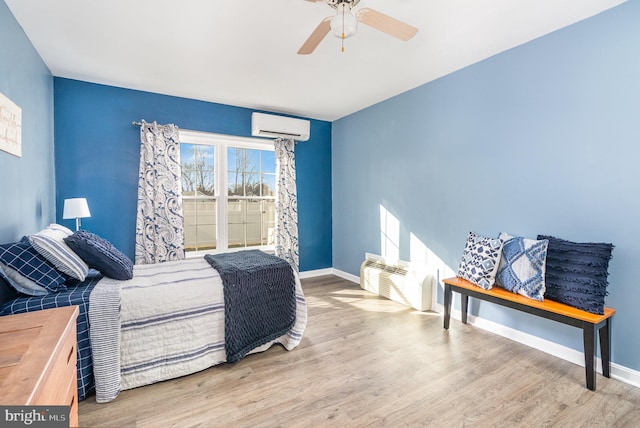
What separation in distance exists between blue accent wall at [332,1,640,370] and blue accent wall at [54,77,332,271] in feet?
8.13

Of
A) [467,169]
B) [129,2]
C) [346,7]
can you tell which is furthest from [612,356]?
[129,2]

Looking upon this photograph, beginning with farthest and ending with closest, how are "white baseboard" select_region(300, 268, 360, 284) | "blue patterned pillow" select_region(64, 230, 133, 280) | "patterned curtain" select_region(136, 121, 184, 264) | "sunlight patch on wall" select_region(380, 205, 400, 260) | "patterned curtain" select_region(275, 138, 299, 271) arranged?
"white baseboard" select_region(300, 268, 360, 284)
"patterned curtain" select_region(275, 138, 299, 271)
"sunlight patch on wall" select_region(380, 205, 400, 260)
"patterned curtain" select_region(136, 121, 184, 264)
"blue patterned pillow" select_region(64, 230, 133, 280)

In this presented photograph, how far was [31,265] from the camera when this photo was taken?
6.18 feet

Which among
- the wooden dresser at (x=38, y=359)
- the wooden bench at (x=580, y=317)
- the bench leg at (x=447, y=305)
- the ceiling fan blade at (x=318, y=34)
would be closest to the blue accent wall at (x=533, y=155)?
the wooden bench at (x=580, y=317)

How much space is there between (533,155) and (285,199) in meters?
3.10

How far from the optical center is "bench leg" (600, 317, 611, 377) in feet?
6.80

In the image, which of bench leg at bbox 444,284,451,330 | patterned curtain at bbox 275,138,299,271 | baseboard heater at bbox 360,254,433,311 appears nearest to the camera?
bench leg at bbox 444,284,451,330

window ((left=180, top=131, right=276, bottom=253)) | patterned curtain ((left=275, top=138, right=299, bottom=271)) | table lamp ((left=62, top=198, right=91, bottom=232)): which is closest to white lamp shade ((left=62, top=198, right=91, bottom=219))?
table lamp ((left=62, top=198, right=91, bottom=232))

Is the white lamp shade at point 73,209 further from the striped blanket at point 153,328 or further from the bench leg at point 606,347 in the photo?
the bench leg at point 606,347

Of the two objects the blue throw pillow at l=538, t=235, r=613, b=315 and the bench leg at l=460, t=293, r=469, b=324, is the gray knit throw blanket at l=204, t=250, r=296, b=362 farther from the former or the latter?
the blue throw pillow at l=538, t=235, r=613, b=315

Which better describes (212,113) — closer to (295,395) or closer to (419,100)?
(419,100)

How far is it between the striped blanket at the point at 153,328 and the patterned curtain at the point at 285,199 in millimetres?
2126

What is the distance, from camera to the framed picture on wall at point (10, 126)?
1986mm

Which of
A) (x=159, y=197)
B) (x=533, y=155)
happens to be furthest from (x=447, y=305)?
(x=159, y=197)
